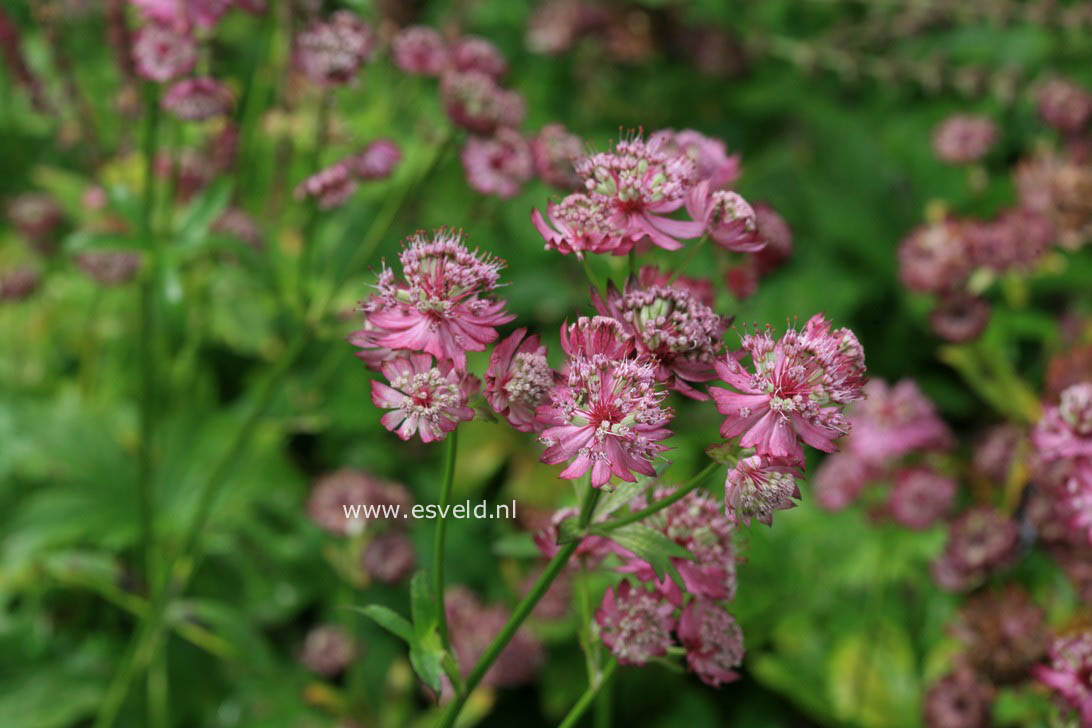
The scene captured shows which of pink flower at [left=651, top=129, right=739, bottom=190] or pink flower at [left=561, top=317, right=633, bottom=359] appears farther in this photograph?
pink flower at [left=651, top=129, right=739, bottom=190]

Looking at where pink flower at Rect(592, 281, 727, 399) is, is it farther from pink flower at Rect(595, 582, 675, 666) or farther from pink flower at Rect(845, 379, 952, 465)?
pink flower at Rect(845, 379, 952, 465)

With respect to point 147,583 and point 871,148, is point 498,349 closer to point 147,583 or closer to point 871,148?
point 147,583

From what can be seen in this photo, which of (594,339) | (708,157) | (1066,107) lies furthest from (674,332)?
(1066,107)

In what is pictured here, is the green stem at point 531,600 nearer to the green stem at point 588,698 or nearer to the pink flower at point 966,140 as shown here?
the green stem at point 588,698

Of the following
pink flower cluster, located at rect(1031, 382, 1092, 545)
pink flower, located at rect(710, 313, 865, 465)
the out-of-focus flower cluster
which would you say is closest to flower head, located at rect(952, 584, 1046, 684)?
pink flower cluster, located at rect(1031, 382, 1092, 545)

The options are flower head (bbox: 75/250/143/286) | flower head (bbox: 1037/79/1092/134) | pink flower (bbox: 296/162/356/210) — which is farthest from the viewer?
flower head (bbox: 1037/79/1092/134)

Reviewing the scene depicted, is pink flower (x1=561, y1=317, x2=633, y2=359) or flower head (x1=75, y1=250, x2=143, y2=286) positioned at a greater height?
pink flower (x1=561, y1=317, x2=633, y2=359)

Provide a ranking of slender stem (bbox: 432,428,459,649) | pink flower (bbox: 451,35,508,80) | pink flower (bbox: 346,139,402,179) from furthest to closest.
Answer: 1. pink flower (bbox: 451,35,508,80)
2. pink flower (bbox: 346,139,402,179)
3. slender stem (bbox: 432,428,459,649)
